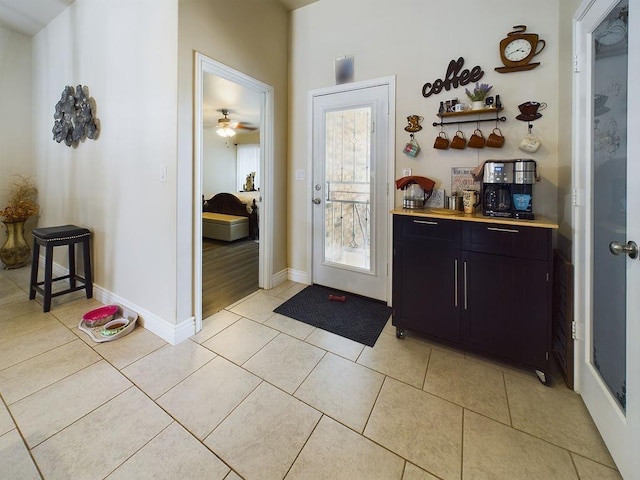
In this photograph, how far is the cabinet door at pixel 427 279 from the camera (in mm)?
1927

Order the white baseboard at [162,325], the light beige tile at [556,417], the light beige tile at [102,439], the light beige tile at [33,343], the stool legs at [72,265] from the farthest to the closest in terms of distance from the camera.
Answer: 1. the stool legs at [72,265]
2. the white baseboard at [162,325]
3. the light beige tile at [33,343]
4. the light beige tile at [556,417]
5. the light beige tile at [102,439]

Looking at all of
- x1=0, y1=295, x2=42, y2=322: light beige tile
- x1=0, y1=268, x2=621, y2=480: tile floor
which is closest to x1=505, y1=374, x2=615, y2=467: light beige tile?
x1=0, y1=268, x2=621, y2=480: tile floor

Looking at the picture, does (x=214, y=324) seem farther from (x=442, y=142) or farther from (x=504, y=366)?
(x=442, y=142)

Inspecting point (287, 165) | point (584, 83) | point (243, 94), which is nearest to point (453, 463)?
point (584, 83)

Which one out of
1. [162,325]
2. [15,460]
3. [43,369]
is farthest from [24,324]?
[15,460]

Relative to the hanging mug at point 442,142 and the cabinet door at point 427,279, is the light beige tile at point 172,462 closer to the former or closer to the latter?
the cabinet door at point 427,279

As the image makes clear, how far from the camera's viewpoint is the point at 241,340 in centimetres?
215

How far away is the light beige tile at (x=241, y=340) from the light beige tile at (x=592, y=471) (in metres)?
1.72

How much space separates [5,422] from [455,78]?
136 inches

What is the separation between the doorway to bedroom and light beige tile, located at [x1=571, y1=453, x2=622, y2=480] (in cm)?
229

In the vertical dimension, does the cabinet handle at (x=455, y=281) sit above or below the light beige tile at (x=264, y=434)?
above

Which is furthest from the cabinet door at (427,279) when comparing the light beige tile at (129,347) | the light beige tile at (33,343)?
the light beige tile at (33,343)

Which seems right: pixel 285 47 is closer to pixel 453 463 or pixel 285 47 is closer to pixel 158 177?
pixel 158 177

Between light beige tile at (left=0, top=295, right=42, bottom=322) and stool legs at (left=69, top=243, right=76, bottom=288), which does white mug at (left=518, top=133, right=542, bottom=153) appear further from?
light beige tile at (left=0, top=295, right=42, bottom=322)
